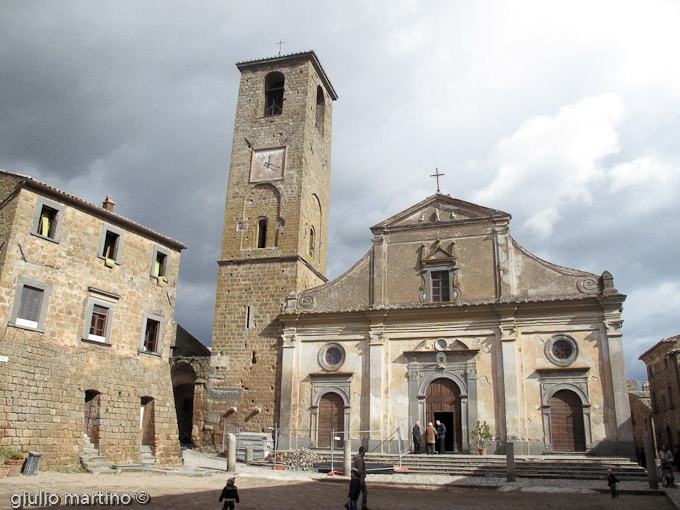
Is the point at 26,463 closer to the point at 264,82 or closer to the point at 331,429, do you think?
the point at 331,429

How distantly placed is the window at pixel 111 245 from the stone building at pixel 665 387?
2640 cm

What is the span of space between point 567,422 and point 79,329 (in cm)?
1634

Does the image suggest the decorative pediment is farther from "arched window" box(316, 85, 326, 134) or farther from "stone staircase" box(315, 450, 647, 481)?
"stone staircase" box(315, 450, 647, 481)

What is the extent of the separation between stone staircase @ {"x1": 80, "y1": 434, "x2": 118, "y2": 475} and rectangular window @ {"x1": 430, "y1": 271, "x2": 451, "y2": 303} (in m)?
12.7

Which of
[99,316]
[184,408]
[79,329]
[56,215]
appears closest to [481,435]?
[99,316]

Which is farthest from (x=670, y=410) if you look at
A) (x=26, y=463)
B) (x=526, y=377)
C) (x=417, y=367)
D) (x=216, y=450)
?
(x=26, y=463)

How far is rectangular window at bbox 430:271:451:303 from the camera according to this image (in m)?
22.4

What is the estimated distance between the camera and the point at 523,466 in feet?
58.1

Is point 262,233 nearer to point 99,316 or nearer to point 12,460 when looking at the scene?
point 99,316

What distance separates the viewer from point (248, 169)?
2691 centimetres

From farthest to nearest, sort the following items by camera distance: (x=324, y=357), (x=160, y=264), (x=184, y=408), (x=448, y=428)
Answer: (x=184, y=408) < (x=324, y=357) < (x=160, y=264) < (x=448, y=428)

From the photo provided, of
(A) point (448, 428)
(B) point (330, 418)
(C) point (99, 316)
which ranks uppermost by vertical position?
(C) point (99, 316)

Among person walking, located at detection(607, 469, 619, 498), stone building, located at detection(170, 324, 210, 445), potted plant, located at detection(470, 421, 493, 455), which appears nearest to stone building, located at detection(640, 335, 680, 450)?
potted plant, located at detection(470, 421, 493, 455)

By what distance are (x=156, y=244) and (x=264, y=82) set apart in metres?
11.6
